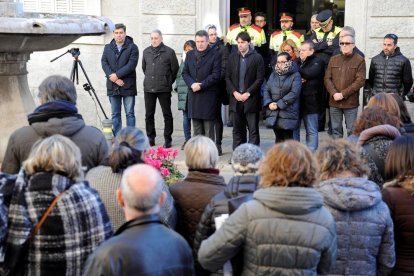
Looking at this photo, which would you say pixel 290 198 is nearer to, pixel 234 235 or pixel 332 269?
pixel 234 235

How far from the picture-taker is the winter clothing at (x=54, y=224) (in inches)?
156

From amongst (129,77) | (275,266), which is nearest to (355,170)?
(275,266)

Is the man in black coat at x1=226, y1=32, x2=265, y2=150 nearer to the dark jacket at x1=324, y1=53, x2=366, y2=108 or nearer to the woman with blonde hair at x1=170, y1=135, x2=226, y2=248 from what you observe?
the dark jacket at x1=324, y1=53, x2=366, y2=108

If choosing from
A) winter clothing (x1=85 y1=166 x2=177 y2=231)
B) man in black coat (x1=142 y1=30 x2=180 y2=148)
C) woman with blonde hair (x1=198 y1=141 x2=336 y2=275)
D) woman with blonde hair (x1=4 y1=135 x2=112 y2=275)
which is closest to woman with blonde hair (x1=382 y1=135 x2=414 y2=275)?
woman with blonde hair (x1=198 y1=141 x2=336 y2=275)

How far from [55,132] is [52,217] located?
1402 mm

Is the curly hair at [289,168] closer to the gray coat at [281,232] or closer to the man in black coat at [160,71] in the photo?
the gray coat at [281,232]

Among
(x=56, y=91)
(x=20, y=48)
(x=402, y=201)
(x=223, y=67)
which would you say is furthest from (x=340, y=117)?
(x=402, y=201)

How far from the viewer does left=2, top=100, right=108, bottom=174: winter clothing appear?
5.27 meters

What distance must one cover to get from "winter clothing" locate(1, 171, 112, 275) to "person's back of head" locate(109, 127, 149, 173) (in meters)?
0.72

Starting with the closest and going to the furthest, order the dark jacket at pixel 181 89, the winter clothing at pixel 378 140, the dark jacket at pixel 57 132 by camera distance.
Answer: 1. the dark jacket at pixel 57 132
2. the winter clothing at pixel 378 140
3. the dark jacket at pixel 181 89

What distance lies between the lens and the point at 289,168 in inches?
152

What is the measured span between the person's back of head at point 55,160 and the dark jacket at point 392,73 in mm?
6874

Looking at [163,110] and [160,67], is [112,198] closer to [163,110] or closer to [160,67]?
[160,67]

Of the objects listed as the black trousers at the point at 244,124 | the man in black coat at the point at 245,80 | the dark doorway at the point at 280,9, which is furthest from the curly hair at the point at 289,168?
the dark doorway at the point at 280,9
